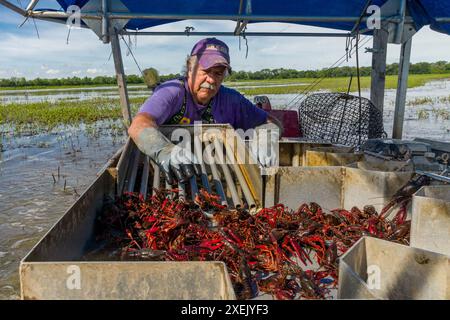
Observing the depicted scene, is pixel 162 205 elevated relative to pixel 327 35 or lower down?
lower down

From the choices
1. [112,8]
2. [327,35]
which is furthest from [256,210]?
[327,35]

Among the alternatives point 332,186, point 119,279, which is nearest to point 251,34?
point 332,186

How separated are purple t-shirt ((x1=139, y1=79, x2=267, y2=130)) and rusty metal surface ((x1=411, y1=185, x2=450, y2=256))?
2.88m

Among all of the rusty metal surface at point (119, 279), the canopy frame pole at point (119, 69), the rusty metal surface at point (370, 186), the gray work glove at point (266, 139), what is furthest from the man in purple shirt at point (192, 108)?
the canopy frame pole at point (119, 69)

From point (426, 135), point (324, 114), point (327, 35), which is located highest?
point (327, 35)

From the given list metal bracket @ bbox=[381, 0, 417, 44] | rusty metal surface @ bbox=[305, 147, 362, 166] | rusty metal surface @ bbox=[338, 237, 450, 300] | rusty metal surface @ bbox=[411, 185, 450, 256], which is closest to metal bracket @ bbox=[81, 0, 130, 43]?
rusty metal surface @ bbox=[305, 147, 362, 166]

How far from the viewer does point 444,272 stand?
6.54 ft

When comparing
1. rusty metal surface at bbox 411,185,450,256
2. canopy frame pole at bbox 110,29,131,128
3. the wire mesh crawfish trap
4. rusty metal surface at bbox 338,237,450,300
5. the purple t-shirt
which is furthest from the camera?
the wire mesh crawfish trap

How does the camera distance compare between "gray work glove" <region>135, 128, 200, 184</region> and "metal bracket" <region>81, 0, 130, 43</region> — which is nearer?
"gray work glove" <region>135, 128, 200, 184</region>

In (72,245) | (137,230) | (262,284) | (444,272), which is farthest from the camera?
(137,230)

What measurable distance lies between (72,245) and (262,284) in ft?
4.18

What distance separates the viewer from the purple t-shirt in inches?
183

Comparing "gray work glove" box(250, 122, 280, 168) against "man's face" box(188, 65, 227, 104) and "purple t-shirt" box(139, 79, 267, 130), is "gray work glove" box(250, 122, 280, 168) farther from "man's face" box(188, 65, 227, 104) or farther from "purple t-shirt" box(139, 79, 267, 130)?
"man's face" box(188, 65, 227, 104)
